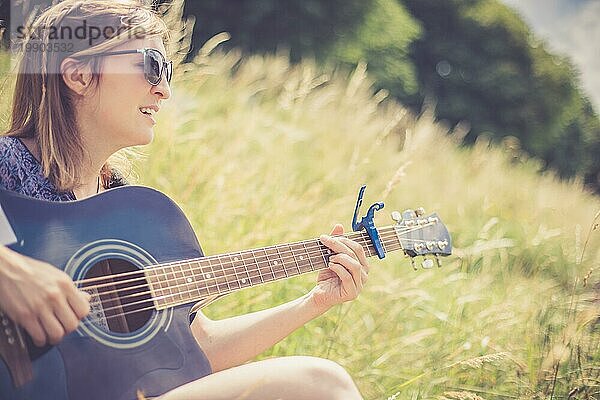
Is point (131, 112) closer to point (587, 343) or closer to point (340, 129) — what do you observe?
point (587, 343)

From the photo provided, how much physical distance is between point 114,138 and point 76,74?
145 millimetres

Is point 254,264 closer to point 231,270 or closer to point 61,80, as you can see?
point 231,270

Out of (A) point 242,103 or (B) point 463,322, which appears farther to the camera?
(A) point 242,103

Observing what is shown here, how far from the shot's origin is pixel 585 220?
381 cm

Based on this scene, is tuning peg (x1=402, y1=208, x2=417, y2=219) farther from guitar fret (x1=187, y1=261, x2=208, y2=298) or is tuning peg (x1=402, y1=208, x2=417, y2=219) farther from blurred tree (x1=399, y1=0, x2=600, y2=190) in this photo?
blurred tree (x1=399, y1=0, x2=600, y2=190)

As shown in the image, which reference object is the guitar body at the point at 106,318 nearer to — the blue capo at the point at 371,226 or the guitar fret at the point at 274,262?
the guitar fret at the point at 274,262

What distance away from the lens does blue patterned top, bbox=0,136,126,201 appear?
4.79 ft

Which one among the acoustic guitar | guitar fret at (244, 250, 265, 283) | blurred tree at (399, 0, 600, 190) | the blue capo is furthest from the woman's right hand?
blurred tree at (399, 0, 600, 190)

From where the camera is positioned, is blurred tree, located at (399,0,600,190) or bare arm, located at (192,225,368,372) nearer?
bare arm, located at (192,225,368,372)

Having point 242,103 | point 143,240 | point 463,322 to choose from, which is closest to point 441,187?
point 242,103

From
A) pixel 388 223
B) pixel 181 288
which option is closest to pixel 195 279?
pixel 181 288

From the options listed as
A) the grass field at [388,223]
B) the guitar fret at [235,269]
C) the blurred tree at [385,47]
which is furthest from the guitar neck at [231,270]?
the blurred tree at [385,47]

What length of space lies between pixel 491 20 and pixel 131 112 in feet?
14.6

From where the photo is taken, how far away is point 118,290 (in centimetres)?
139
